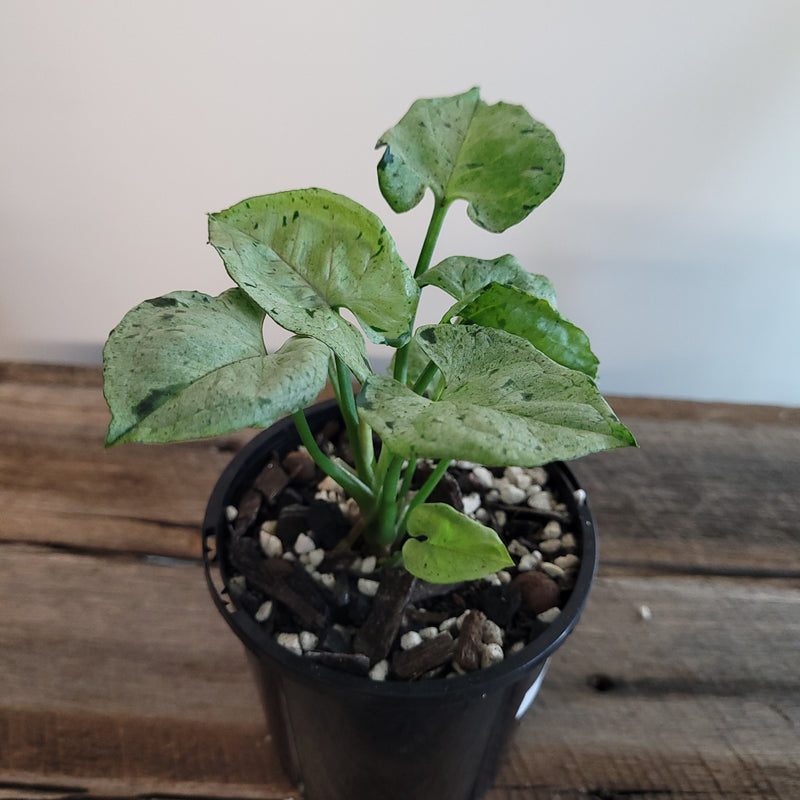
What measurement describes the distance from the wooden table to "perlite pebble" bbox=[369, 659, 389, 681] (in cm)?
19

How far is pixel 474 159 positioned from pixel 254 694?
47 centimetres

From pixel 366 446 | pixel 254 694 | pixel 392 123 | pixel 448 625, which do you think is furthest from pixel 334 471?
pixel 392 123

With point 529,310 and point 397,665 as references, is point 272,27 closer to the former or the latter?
point 529,310

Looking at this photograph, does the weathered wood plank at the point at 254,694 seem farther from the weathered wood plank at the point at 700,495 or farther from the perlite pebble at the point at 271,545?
the perlite pebble at the point at 271,545

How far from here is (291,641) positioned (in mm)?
475

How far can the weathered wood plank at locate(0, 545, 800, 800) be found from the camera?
576 mm

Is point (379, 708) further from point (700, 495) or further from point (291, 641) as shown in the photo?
point (700, 495)

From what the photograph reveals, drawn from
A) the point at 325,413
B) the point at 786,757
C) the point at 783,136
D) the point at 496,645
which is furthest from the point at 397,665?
the point at 783,136

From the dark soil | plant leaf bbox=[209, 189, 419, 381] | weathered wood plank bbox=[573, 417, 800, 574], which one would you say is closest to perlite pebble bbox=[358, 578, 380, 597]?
the dark soil

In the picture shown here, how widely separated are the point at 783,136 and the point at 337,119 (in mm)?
452

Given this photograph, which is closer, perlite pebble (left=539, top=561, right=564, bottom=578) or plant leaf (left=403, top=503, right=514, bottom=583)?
plant leaf (left=403, top=503, right=514, bottom=583)

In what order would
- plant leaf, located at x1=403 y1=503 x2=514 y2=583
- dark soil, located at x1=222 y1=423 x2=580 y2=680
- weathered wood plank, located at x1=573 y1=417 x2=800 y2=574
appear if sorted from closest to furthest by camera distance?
plant leaf, located at x1=403 y1=503 x2=514 y2=583 < dark soil, located at x1=222 y1=423 x2=580 y2=680 < weathered wood plank, located at x1=573 y1=417 x2=800 y2=574

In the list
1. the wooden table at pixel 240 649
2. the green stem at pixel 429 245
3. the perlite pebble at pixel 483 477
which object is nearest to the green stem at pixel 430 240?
the green stem at pixel 429 245

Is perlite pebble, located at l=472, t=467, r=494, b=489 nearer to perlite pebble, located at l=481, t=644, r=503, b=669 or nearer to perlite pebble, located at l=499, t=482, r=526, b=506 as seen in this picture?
perlite pebble, located at l=499, t=482, r=526, b=506
